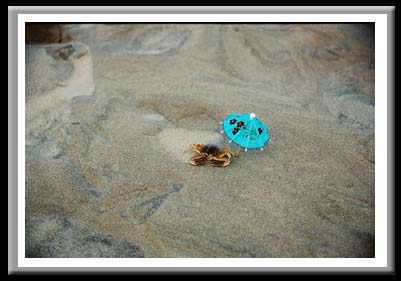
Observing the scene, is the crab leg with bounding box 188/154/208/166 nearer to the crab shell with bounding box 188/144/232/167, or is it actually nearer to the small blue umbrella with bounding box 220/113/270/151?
the crab shell with bounding box 188/144/232/167

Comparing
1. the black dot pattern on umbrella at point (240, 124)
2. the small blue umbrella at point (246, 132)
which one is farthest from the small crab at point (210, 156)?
the black dot pattern on umbrella at point (240, 124)

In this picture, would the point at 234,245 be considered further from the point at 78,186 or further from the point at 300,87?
the point at 300,87

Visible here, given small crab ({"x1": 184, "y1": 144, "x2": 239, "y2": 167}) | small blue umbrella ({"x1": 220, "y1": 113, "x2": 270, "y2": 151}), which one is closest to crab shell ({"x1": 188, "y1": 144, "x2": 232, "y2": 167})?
small crab ({"x1": 184, "y1": 144, "x2": 239, "y2": 167})

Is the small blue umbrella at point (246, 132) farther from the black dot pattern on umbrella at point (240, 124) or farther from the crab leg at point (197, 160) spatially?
the crab leg at point (197, 160)

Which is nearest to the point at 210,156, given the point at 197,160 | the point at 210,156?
the point at 210,156

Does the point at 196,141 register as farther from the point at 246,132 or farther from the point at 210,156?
the point at 246,132
